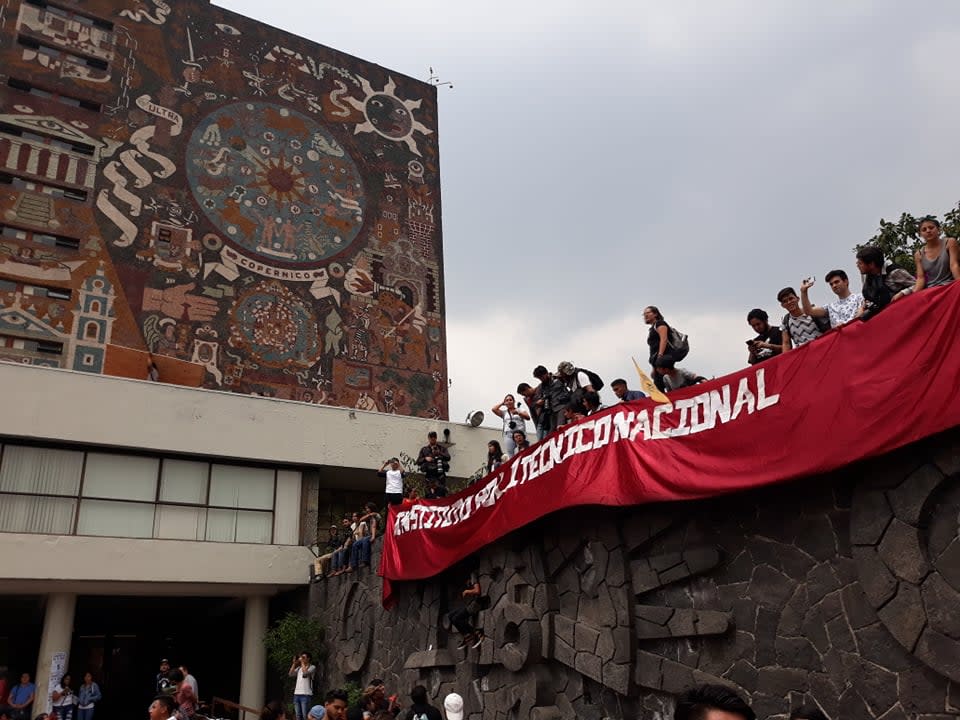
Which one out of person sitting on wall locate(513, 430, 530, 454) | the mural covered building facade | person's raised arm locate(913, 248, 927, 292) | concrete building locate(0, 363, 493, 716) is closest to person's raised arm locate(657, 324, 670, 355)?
person's raised arm locate(913, 248, 927, 292)

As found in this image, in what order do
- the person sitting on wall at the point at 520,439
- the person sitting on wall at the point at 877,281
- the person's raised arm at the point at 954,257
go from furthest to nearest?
the person sitting on wall at the point at 520,439 → the person sitting on wall at the point at 877,281 → the person's raised arm at the point at 954,257

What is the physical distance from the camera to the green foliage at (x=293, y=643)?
17.6 meters

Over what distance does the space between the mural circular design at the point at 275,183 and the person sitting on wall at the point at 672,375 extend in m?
17.4

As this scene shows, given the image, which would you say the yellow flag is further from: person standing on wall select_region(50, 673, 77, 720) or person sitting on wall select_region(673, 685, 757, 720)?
person standing on wall select_region(50, 673, 77, 720)

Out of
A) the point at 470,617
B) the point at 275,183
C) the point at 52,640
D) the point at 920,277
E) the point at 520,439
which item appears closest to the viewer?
the point at 920,277

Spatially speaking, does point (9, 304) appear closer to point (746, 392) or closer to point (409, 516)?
point (409, 516)

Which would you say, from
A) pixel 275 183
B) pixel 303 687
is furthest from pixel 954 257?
pixel 275 183

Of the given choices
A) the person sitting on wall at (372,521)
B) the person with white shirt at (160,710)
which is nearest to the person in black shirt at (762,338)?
the person with white shirt at (160,710)

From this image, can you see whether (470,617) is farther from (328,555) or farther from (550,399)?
(328,555)

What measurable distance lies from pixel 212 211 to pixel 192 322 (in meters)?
3.72

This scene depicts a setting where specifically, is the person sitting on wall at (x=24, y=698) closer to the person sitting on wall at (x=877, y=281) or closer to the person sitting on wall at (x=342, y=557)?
the person sitting on wall at (x=342, y=557)

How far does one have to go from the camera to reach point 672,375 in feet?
30.9

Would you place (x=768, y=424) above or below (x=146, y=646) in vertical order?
above

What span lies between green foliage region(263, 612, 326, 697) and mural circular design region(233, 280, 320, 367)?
7921 mm
